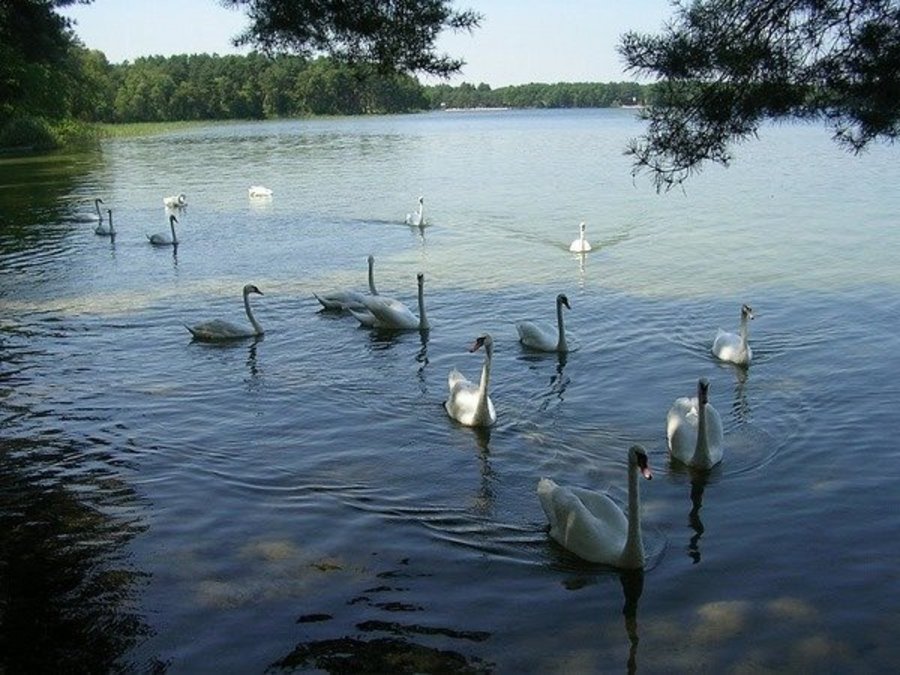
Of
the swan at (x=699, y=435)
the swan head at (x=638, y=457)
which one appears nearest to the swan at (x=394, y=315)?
the swan at (x=699, y=435)

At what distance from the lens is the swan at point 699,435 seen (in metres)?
10.2

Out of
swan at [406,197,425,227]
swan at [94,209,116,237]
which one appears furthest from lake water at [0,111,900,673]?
swan at [406,197,425,227]

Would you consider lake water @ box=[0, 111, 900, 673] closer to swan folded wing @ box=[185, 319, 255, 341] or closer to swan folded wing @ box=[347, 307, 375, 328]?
swan folded wing @ box=[185, 319, 255, 341]

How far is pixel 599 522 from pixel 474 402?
3.55 metres

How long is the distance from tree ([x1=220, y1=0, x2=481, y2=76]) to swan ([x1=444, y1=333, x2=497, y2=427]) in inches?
161

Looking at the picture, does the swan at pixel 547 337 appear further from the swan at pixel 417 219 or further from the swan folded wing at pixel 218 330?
the swan at pixel 417 219

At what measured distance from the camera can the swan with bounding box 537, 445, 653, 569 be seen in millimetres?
8055

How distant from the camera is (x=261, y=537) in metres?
8.68

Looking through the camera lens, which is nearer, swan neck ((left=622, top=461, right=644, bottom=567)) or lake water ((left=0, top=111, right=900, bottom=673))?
lake water ((left=0, top=111, right=900, bottom=673))

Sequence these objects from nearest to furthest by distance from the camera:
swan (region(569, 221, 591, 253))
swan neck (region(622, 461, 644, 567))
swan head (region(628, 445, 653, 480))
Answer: swan neck (region(622, 461, 644, 567)) < swan head (region(628, 445, 653, 480)) < swan (region(569, 221, 591, 253))

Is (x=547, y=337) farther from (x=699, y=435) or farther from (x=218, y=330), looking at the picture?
(x=218, y=330)

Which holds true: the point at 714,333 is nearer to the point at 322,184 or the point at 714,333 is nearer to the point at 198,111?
the point at 322,184

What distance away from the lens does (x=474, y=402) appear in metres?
11.7

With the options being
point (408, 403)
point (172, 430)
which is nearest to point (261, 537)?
point (172, 430)
